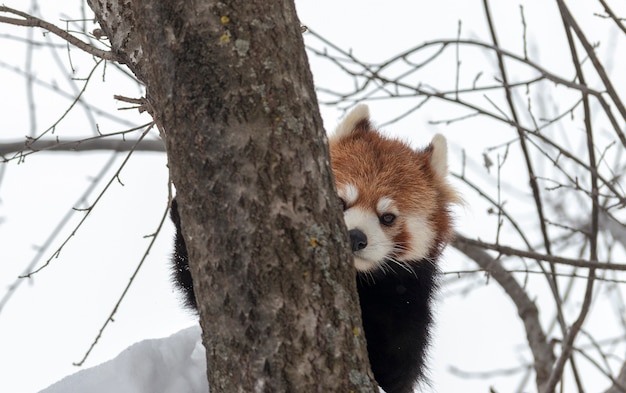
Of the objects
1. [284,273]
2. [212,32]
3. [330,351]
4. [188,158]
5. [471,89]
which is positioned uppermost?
[471,89]

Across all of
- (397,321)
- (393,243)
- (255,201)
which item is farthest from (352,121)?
(255,201)

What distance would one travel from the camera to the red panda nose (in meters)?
2.92

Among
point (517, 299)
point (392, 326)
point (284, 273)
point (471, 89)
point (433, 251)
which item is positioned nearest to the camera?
point (284, 273)

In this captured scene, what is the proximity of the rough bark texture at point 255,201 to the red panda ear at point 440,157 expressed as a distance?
1.89m

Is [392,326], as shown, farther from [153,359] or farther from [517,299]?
[517,299]

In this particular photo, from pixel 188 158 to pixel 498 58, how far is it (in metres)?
2.62

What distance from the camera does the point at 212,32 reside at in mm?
1759

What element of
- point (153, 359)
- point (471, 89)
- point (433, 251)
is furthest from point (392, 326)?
point (471, 89)

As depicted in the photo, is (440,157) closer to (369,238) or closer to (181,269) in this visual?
(369,238)

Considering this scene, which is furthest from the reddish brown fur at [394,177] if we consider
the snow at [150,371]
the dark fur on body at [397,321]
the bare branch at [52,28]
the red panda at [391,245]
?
the bare branch at [52,28]

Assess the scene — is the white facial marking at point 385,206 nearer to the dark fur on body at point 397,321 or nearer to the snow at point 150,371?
the dark fur on body at point 397,321

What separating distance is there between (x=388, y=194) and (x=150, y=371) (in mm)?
1228

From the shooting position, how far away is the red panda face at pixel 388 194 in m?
3.07

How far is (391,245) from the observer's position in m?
3.14
